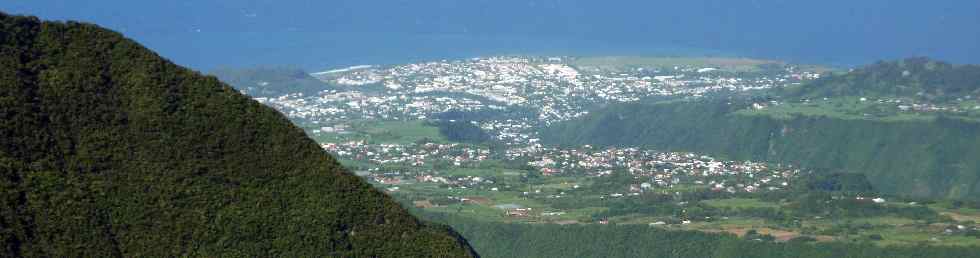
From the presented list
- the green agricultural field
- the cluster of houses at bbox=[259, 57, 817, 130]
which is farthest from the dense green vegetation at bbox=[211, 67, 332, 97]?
the green agricultural field

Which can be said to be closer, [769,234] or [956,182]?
[769,234]

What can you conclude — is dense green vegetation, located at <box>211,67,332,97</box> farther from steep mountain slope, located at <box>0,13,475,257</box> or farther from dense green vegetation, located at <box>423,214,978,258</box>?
steep mountain slope, located at <box>0,13,475,257</box>

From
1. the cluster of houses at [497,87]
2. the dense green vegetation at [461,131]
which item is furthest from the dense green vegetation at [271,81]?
the dense green vegetation at [461,131]

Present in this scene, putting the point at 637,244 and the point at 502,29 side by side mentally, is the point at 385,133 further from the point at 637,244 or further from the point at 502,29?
the point at 502,29

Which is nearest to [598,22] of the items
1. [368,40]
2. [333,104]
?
[368,40]

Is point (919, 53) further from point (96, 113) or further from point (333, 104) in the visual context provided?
point (96, 113)
